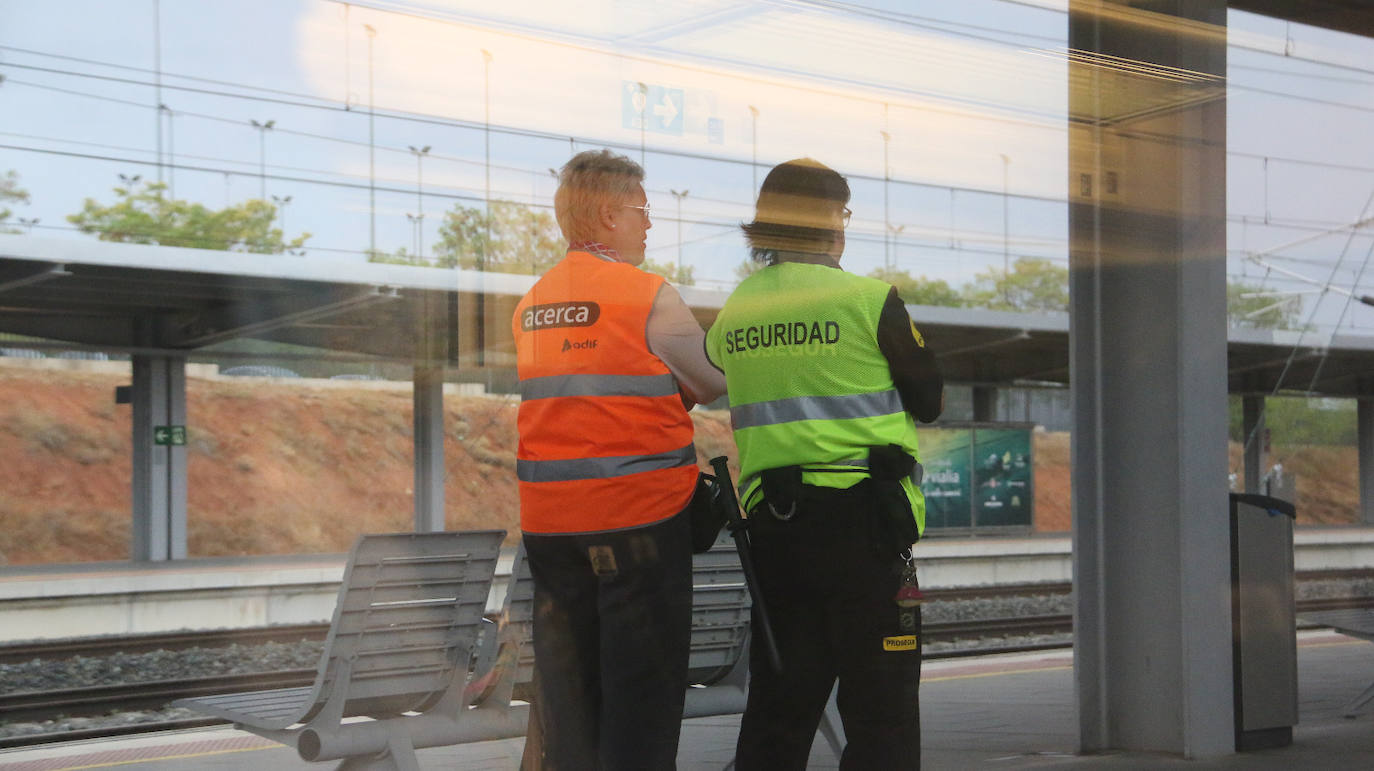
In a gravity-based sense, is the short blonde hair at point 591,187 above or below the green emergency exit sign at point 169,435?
above

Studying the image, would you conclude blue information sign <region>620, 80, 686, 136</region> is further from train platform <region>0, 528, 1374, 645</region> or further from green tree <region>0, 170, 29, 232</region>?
green tree <region>0, 170, 29, 232</region>

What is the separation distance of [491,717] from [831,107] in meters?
2.31

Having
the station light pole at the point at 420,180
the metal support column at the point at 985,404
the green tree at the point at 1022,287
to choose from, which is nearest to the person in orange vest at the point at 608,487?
the station light pole at the point at 420,180

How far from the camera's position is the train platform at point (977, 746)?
459cm

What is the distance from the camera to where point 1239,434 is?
5605 millimetres

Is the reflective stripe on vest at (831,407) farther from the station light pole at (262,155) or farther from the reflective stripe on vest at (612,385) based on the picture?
the station light pole at (262,155)

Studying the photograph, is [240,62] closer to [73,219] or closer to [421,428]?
[73,219]

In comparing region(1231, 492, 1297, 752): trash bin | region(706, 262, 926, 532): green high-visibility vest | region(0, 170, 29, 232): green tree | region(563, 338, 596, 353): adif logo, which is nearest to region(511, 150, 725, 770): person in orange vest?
region(563, 338, 596, 353): adif logo

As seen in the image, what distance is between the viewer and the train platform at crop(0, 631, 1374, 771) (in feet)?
15.1

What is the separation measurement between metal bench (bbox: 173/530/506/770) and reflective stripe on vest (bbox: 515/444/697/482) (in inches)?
26.2

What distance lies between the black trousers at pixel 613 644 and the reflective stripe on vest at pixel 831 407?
31 cm

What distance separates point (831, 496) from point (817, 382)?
0.25 metres

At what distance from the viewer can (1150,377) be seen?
15.7 feet

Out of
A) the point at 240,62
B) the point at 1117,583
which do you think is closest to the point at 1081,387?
the point at 1117,583
